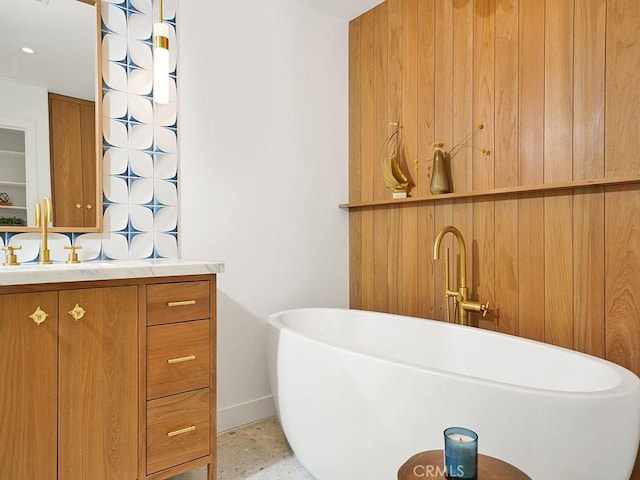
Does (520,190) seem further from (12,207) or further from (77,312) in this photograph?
(12,207)

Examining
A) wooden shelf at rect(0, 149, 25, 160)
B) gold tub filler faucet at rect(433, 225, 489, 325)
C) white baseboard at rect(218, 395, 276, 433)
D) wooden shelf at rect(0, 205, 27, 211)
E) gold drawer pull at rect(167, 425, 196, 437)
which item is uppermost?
wooden shelf at rect(0, 149, 25, 160)

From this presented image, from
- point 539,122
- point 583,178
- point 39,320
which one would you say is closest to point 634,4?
point 539,122

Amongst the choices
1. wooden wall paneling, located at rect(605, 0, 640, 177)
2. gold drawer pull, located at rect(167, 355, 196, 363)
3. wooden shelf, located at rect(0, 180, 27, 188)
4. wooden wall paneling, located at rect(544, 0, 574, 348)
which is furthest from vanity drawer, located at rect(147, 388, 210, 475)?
wooden wall paneling, located at rect(605, 0, 640, 177)

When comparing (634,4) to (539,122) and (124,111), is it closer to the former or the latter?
(539,122)

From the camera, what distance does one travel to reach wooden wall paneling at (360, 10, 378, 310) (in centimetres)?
266

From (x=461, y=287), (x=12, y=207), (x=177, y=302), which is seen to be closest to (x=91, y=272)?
(x=177, y=302)

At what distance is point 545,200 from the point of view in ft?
5.97

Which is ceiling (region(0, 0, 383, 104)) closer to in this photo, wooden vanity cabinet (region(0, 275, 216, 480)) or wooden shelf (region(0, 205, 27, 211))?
wooden shelf (region(0, 205, 27, 211))

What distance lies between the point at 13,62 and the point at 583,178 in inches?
93.1

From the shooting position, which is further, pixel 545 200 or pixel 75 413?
pixel 545 200

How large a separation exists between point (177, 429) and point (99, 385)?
34cm

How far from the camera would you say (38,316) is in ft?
4.26

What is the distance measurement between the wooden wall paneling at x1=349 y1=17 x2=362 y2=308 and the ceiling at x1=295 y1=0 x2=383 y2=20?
3.0 inches

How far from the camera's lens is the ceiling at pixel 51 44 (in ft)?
5.59
